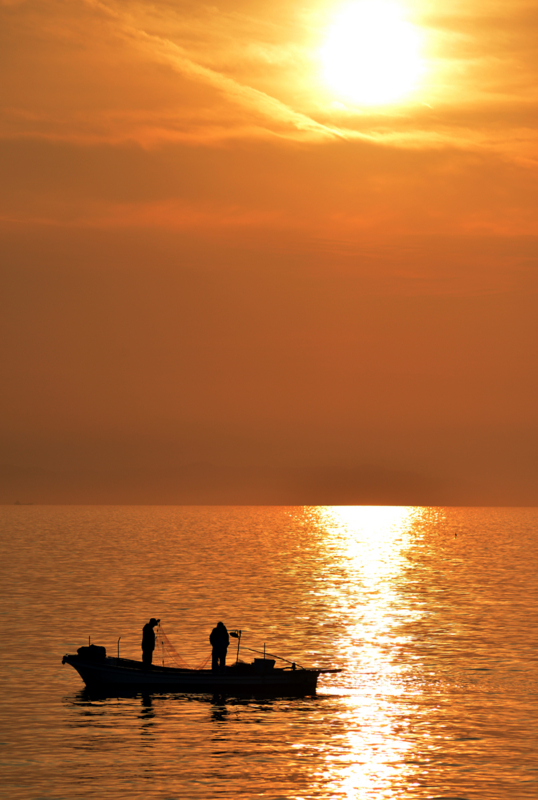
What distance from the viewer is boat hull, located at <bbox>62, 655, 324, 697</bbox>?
48.1m

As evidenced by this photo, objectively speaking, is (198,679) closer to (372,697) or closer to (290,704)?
(290,704)

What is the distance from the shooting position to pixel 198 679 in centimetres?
4809

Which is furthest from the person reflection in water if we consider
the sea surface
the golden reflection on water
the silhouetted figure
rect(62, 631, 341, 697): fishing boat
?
the golden reflection on water

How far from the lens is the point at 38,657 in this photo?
58281mm

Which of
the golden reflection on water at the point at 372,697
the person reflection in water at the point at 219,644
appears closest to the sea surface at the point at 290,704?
the golden reflection on water at the point at 372,697

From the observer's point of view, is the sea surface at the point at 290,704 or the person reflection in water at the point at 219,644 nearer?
the sea surface at the point at 290,704

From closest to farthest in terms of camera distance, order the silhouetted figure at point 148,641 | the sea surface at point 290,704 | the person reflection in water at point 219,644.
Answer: the sea surface at point 290,704 < the person reflection in water at point 219,644 < the silhouetted figure at point 148,641

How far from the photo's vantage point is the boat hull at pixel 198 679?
4809 cm

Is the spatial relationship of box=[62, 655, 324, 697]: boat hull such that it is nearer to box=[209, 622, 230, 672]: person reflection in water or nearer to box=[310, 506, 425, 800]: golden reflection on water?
box=[209, 622, 230, 672]: person reflection in water

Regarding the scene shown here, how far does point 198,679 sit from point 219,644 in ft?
6.11

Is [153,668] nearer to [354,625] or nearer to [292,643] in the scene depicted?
[292,643]

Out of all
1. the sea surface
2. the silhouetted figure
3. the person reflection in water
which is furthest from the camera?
the silhouetted figure

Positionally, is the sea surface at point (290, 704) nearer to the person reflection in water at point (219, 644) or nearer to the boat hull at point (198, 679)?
the boat hull at point (198, 679)

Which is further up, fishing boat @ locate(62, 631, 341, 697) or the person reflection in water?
the person reflection in water
